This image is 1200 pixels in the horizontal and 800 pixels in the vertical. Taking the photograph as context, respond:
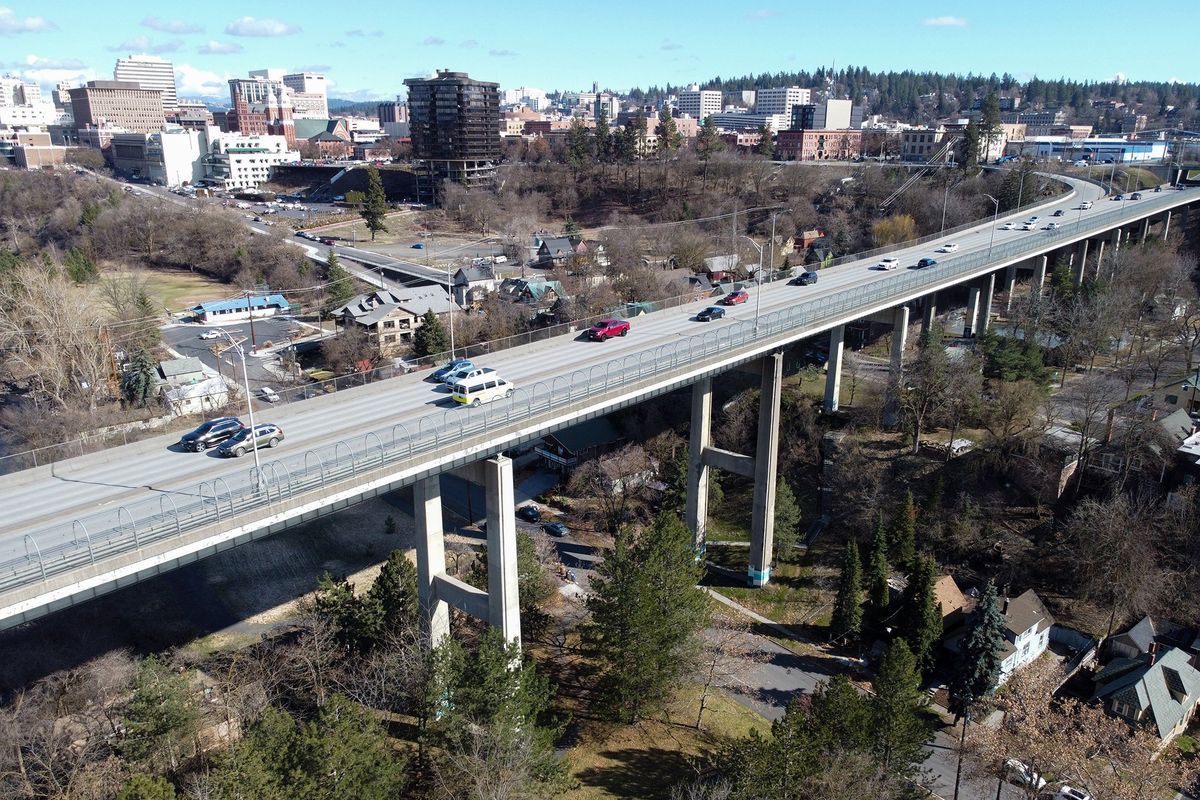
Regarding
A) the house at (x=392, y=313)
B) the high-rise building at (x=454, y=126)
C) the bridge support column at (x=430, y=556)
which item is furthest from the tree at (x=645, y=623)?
the high-rise building at (x=454, y=126)

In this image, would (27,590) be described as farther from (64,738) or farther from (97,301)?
(97,301)

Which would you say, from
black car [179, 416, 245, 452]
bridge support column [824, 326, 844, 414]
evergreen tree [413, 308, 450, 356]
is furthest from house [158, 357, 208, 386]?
bridge support column [824, 326, 844, 414]

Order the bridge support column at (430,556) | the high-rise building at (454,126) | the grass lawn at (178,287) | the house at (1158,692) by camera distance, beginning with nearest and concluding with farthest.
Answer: the bridge support column at (430,556) < the house at (1158,692) < the grass lawn at (178,287) < the high-rise building at (454,126)

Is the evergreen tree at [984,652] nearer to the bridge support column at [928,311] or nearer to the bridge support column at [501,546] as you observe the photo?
the bridge support column at [501,546]

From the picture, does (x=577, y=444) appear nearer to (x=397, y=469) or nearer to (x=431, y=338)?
(x=431, y=338)

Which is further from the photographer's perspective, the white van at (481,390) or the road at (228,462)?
the white van at (481,390)

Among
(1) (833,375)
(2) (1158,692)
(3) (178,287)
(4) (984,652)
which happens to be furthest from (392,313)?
(2) (1158,692)
